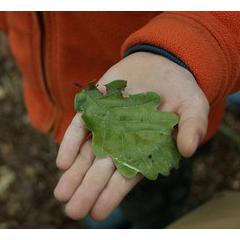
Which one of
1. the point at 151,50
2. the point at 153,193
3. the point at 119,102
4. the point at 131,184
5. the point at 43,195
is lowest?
the point at 43,195

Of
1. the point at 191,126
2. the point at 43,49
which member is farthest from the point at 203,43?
the point at 43,49

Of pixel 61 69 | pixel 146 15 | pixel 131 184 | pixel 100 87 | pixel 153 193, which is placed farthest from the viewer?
pixel 153 193

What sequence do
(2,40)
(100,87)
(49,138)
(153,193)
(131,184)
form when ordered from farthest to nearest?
1. (2,40)
2. (49,138)
3. (153,193)
4. (100,87)
5. (131,184)

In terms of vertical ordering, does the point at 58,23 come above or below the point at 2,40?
above

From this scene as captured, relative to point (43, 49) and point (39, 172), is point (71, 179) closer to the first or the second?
point (43, 49)

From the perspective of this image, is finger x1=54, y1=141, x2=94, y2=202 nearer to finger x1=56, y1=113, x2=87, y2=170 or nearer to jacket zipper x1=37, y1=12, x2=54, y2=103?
finger x1=56, y1=113, x2=87, y2=170

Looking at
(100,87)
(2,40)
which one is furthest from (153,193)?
(2,40)

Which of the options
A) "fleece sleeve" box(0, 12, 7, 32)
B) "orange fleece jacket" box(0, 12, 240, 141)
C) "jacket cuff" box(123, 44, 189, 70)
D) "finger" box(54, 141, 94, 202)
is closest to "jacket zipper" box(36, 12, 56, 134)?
"orange fleece jacket" box(0, 12, 240, 141)

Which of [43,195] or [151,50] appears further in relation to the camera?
[43,195]

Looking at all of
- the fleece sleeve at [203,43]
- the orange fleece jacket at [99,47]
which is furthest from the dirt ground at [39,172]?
the fleece sleeve at [203,43]
